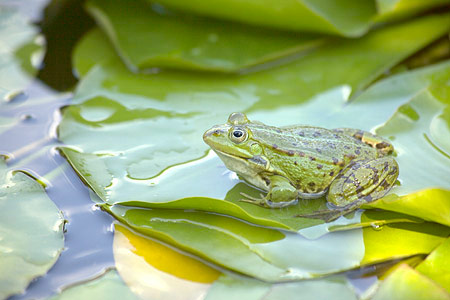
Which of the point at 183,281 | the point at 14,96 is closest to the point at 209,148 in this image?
the point at 183,281

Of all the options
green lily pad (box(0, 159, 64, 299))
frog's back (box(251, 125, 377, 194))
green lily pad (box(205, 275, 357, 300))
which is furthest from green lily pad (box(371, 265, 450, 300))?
green lily pad (box(0, 159, 64, 299))

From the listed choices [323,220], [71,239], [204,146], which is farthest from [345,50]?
[71,239]

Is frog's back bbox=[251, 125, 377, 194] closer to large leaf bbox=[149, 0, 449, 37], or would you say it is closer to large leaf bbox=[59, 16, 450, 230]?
large leaf bbox=[59, 16, 450, 230]

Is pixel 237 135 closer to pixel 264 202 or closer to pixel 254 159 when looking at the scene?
pixel 254 159

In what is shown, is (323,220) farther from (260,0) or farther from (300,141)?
(260,0)

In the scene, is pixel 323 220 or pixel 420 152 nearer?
pixel 323 220
